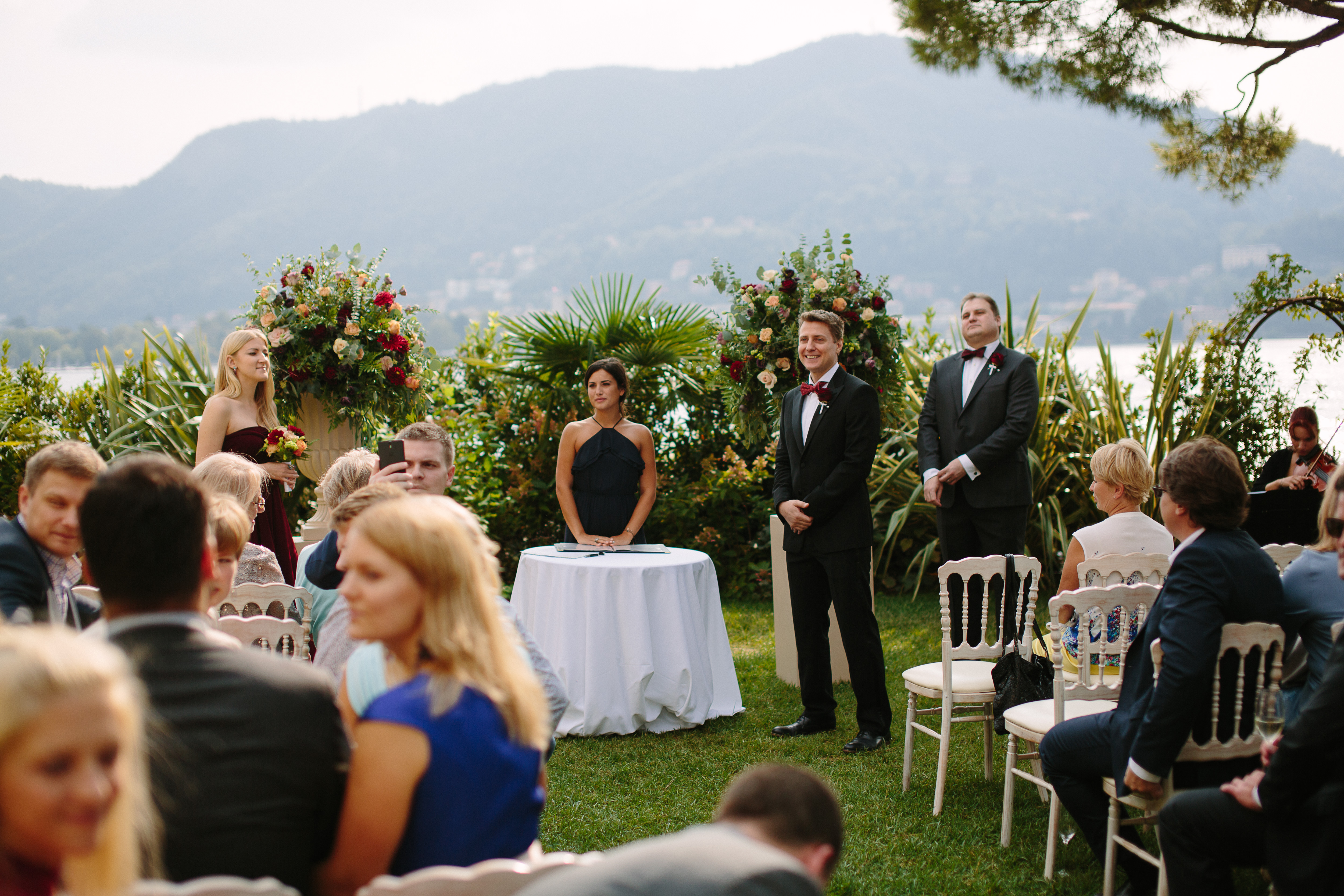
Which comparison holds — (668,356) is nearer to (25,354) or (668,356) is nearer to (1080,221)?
(25,354)

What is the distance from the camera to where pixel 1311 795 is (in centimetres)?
219

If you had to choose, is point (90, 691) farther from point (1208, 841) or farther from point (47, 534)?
point (1208, 841)

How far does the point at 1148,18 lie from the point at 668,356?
3917mm

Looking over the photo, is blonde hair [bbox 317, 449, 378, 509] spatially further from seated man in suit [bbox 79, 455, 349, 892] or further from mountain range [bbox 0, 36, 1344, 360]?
mountain range [bbox 0, 36, 1344, 360]

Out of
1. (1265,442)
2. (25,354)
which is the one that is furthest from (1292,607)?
(25,354)

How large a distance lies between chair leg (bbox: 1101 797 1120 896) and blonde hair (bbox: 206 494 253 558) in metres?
2.60

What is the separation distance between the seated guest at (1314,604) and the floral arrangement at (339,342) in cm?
456

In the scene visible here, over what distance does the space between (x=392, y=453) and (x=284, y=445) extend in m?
1.44

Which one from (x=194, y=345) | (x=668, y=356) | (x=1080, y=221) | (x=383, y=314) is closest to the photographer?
(x=383, y=314)

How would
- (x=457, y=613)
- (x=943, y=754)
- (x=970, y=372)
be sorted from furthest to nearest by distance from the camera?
(x=970, y=372) → (x=943, y=754) → (x=457, y=613)

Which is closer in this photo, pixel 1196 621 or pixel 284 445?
pixel 1196 621

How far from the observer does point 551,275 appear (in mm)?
71750

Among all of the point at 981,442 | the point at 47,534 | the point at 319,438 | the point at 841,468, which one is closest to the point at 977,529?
the point at 981,442

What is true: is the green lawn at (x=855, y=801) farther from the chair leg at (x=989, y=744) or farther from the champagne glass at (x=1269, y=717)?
the champagne glass at (x=1269, y=717)
